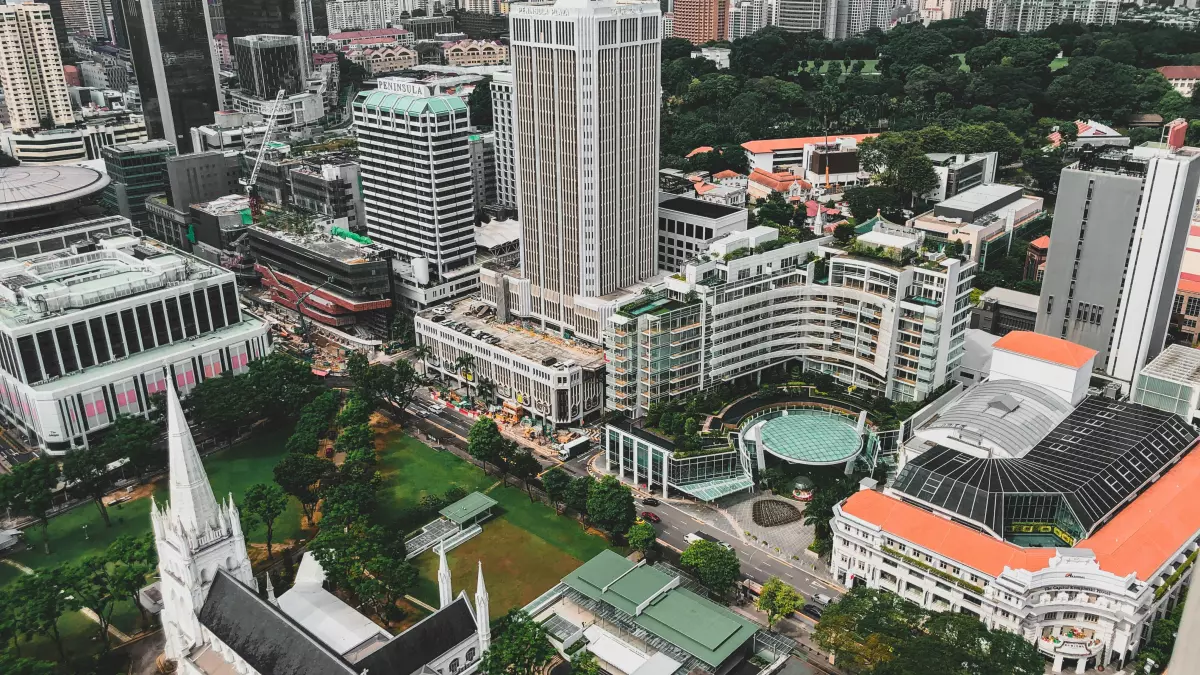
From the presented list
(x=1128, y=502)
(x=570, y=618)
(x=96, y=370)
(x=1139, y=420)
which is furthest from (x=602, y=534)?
(x=96, y=370)

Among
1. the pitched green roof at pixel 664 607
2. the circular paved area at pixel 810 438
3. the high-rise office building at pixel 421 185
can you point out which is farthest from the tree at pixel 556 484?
the high-rise office building at pixel 421 185

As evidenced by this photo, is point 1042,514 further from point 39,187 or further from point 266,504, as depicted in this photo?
point 39,187

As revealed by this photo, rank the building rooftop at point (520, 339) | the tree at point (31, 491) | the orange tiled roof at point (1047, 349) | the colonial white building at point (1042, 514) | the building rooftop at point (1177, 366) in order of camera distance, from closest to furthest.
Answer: the colonial white building at point (1042, 514), the tree at point (31, 491), the orange tiled roof at point (1047, 349), the building rooftop at point (1177, 366), the building rooftop at point (520, 339)

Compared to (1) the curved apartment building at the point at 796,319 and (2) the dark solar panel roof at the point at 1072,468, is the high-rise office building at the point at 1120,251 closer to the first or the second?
(1) the curved apartment building at the point at 796,319

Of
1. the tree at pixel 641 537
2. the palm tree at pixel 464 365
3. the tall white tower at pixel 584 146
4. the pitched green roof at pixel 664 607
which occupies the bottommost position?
the pitched green roof at pixel 664 607

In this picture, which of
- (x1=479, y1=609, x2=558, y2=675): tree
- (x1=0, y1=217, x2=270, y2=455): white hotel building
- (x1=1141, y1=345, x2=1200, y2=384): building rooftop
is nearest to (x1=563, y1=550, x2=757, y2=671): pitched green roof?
(x1=479, y1=609, x2=558, y2=675): tree

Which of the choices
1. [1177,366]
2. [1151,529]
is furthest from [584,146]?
[1151,529]

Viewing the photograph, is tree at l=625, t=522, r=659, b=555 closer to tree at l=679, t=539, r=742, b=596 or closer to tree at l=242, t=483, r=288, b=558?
tree at l=679, t=539, r=742, b=596

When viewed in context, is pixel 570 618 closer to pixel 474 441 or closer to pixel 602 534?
pixel 602 534
